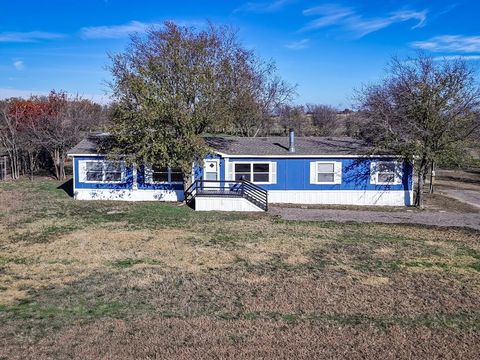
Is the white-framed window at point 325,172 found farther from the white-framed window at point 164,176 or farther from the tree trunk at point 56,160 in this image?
the tree trunk at point 56,160

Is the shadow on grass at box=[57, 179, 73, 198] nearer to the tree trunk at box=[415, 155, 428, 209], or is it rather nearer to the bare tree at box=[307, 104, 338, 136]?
the tree trunk at box=[415, 155, 428, 209]

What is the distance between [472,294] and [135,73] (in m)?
17.5

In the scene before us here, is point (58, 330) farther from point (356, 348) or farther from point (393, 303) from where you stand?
point (393, 303)

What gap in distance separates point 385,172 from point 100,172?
15299 millimetres

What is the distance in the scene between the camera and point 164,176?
78.1 feet

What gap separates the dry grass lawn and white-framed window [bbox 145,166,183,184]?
5679mm

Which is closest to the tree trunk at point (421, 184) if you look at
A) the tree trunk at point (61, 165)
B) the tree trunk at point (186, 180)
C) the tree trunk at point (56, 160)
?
the tree trunk at point (186, 180)

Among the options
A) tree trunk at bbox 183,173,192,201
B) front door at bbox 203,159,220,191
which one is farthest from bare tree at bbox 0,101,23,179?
front door at bbox 203,159,220,191

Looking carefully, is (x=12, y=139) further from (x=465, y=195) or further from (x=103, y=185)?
(x=465, y=195)

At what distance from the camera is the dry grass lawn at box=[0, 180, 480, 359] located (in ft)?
25.3

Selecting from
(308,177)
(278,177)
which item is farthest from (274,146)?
(308,177)

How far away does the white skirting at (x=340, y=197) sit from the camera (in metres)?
23.8

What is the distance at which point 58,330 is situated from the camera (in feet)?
26.7

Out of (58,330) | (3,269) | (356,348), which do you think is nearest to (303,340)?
(356,348)
